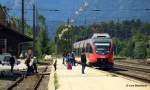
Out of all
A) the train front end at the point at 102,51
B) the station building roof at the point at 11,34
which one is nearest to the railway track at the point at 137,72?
the train front end at the point at 102,51

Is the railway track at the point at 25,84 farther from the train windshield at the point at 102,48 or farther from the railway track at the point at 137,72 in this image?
the train windshield at the point at 102,48

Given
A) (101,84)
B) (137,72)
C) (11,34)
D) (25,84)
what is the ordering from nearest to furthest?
(101,84) < (25,84) < (137,72) < (11,34)

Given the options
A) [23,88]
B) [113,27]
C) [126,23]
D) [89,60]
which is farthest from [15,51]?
[126,23]

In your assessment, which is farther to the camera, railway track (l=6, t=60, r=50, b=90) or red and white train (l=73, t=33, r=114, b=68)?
red and white train (l=73, t=33, r=114, b=68)

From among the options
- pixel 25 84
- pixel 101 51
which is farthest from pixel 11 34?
pixel 25 84

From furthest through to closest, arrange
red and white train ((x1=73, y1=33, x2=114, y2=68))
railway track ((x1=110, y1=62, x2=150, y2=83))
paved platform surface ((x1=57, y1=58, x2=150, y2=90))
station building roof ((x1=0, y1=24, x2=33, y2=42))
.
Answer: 1. red and white train ((x1=73, y1=33, x2=114, y2=68))
2. station building roof ((x1=0, y1=24, x2=33, y2=42))
3. railway track ((x1=110, y1=62, x2=150, y2=83))
4. paved platform surface ((x1=57, y1=58, x2=150, y2=90))

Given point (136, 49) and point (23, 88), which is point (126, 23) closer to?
point (136, 49)

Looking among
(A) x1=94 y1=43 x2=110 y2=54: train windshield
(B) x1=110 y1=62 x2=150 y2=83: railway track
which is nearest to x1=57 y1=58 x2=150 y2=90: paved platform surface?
(B) x1=110 y1=62 x2=150 y2=83: railway track

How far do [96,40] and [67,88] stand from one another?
93.4ft

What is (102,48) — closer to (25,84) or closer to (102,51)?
(102,51)

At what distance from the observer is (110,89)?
80.9 feet

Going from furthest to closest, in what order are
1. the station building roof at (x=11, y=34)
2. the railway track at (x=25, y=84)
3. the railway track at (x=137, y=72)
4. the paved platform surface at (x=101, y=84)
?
the station building roof at (x=11, y=34)
the railway track at (x=137, y=72)
the railway track at (x=25, y=84)
the paved platform surface at (x=101, y=84)

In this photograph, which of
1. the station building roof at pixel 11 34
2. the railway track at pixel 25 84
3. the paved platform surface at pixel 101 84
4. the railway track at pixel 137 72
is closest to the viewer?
the paved platform surface at pixel 101 84

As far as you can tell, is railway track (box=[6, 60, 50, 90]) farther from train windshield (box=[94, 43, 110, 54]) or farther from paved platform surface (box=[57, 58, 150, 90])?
train windshield (box=[94, 43, 110, 54])
